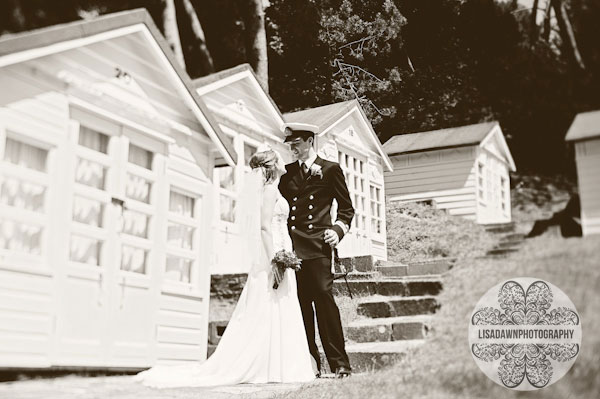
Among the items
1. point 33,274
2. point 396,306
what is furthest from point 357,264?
point 33,274

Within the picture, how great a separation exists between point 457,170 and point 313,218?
695 millimetres

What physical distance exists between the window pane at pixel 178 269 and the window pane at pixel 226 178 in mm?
1048

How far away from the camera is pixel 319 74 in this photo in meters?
3.51

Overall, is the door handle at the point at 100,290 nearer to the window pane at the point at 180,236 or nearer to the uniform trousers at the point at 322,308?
the window pane at the point at 180,236

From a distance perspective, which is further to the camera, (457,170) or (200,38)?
(200,38)

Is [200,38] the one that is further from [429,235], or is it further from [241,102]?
[429,235]

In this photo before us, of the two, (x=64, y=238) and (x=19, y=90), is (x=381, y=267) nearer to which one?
(x=64, y=238)

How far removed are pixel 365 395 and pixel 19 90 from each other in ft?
6.64

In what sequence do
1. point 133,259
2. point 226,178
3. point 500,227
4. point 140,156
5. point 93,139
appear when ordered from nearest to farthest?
point 500,227, point 93,139, point 133,259, point 140,156, point 226,178

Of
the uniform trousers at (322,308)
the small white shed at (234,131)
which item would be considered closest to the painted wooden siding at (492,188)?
the uniform trousers at (322,308)

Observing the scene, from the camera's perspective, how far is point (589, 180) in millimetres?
2895

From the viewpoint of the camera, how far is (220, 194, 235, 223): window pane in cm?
500
